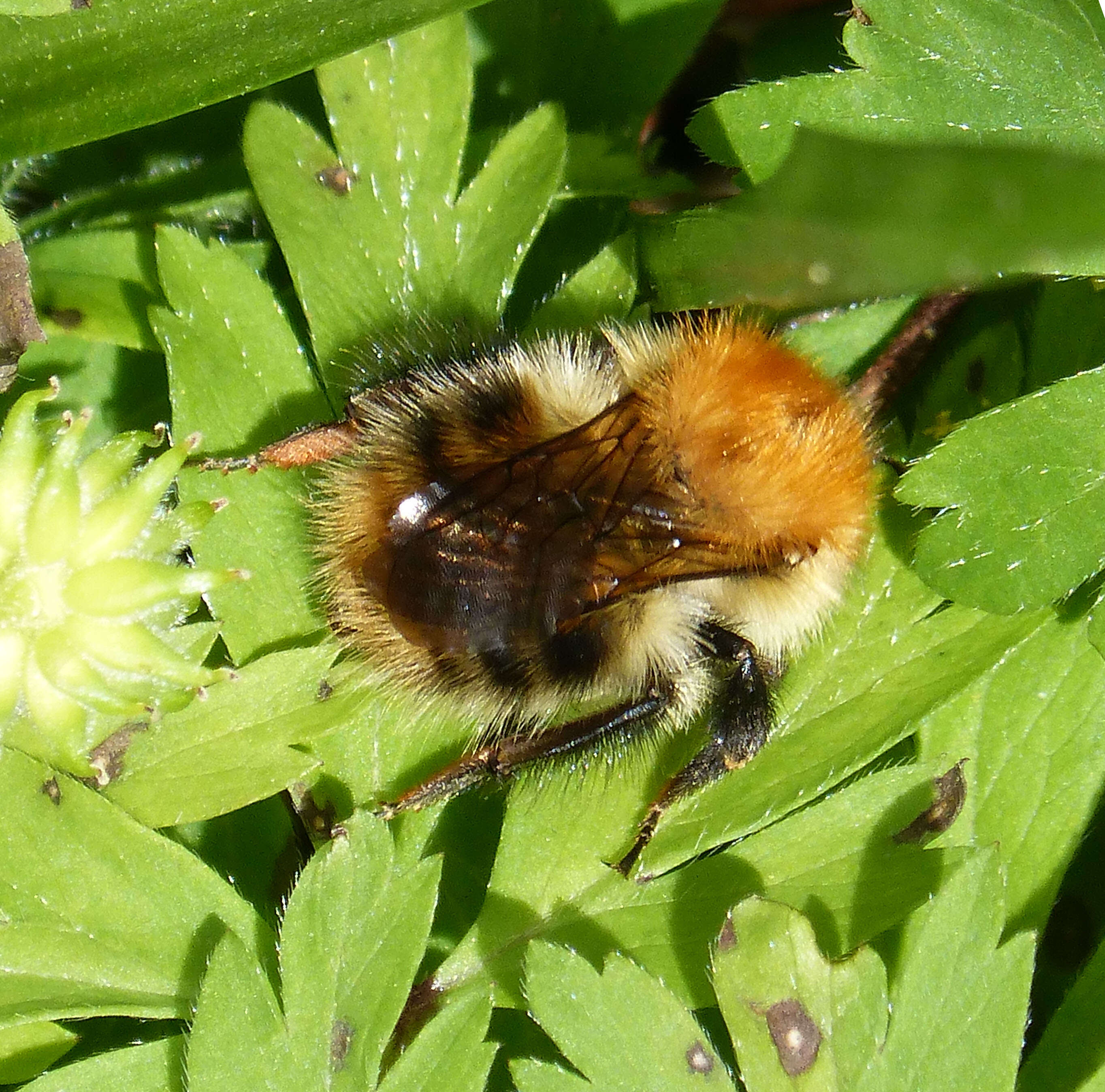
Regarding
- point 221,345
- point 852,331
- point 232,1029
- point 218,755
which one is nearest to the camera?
point 232,1029

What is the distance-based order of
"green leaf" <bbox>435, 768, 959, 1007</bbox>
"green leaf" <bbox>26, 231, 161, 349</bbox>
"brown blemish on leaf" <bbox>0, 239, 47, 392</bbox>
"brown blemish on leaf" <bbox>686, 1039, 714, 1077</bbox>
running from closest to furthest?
"brown blemish on leaf" <bbox>686, 1039, 714, 1077</bbox> < "green leaf" <bbox>435, 768, 959, 1007</bbox> < "brown blemish on leaf" <bbox>0, 239, 47, 392</bbox> < "green leaf" <bbox>26, 231, 161, 349</bbox>

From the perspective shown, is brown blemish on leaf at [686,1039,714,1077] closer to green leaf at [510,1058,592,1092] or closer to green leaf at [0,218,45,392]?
green leaf at [510,1058,592,1092]

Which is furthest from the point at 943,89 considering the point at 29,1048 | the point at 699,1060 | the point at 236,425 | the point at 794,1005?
the point at 29,1048

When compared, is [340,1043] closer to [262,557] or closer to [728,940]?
[728,940]

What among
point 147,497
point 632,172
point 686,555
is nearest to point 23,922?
point 147,497

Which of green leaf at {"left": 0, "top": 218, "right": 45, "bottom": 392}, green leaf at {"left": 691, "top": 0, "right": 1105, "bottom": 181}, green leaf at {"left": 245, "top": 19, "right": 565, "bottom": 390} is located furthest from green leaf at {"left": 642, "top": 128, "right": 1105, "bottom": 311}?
green leaf at {"left": 0, "top": 218, "right": 45, "bottom": 392}
